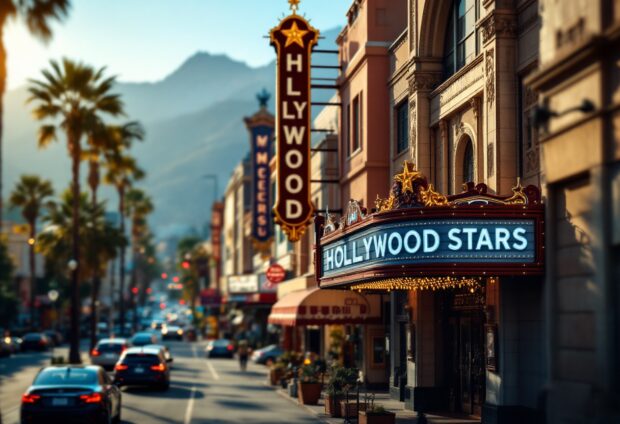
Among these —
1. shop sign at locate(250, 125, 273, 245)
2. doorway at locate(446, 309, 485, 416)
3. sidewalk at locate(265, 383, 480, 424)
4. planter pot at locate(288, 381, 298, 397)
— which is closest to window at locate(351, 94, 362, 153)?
planter pot at locate(288, 381, 298, 397)

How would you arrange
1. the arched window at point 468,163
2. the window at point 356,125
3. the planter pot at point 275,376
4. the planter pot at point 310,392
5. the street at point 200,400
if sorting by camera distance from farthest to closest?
the planter pot at point 275,376 < the window at point 356,125 < the planter pot at point 310,392 < the street at point 200,400 < the arched window at point 468,163

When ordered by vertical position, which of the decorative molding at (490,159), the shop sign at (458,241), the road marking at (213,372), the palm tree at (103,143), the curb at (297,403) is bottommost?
the curb at (297,403)

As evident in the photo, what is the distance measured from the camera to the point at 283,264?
60531 millimetres

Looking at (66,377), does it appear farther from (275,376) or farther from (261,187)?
(261,187)

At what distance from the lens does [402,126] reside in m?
34.6

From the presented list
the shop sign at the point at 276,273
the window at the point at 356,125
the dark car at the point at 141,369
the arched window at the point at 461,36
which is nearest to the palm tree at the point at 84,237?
the shop sign at the point at 276,273

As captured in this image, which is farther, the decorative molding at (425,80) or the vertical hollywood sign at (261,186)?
the vertical hollywood sign at (261,186)

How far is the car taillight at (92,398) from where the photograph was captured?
918 inches

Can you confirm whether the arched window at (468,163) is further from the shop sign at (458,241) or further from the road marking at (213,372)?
the road marking at (213,372)

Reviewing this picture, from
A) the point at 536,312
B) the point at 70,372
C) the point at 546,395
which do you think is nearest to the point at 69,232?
the point at 70,372

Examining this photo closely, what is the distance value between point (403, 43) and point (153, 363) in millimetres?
14940

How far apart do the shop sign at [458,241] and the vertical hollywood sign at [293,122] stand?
1467cm

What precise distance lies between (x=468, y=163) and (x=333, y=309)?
44.7ft

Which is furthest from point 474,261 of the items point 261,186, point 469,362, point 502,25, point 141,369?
point 261,186
